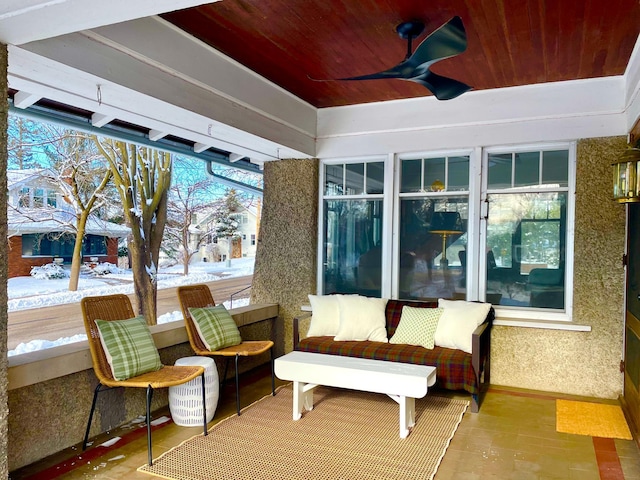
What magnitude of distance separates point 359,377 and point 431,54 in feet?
7.35

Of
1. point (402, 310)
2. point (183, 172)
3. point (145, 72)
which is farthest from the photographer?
point (183, 172)

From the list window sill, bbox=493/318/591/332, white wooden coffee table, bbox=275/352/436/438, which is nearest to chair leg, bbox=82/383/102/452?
white wooden coffee table, bbox=275/352/436/438

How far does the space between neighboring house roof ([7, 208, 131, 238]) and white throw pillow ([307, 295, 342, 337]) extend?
2.43 metres

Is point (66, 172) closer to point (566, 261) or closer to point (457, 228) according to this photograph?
point (457, 228)

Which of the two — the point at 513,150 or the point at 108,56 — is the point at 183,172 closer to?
the point at 108,56

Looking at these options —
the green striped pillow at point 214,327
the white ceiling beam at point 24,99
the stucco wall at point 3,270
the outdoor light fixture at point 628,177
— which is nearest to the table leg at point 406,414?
the green striped pillow at point 214,327

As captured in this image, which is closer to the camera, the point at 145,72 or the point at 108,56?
the point at 108,56

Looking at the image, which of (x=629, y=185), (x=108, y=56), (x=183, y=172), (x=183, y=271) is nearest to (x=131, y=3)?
(x=108, y=56)

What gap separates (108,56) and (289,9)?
1.16 m

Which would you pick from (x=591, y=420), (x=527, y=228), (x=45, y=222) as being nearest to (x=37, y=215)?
(x=45, y=222)

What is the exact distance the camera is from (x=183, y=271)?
6352 millimetres

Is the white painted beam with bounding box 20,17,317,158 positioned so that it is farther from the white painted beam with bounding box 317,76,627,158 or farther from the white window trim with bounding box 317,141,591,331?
the white window trim with bounding box 317,141,591,331

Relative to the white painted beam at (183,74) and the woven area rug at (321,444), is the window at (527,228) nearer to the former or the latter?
the woven area rug at (321,444)

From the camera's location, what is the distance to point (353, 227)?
5.32 metres
